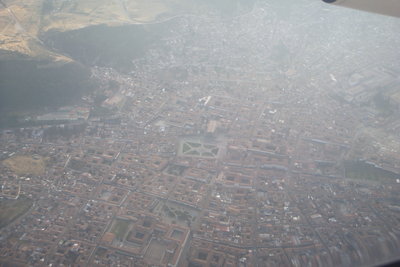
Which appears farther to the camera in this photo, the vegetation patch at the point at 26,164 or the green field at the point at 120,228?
the vegetation patch at the point at 26,164

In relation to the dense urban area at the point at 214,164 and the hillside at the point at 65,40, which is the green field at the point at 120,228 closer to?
the dense urban area at the point at 214,164

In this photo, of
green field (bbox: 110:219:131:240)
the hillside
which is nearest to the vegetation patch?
the hillside

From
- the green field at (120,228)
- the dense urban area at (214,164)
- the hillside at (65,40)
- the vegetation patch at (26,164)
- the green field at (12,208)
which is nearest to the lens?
the dense urban area at (214,164)

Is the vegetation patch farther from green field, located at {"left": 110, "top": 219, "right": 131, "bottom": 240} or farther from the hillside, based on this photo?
green field, located at {"left": 110, "top": 219, "right": 131, "bottom": 240}

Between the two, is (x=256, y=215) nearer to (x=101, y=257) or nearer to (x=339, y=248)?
(x=339, y=248)

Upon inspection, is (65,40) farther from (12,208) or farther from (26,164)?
(12,208)

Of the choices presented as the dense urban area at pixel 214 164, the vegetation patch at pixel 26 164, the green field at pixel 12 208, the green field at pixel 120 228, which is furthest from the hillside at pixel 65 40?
the green field at pixel 120 228

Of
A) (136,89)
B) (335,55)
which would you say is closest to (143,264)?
(136,89)
